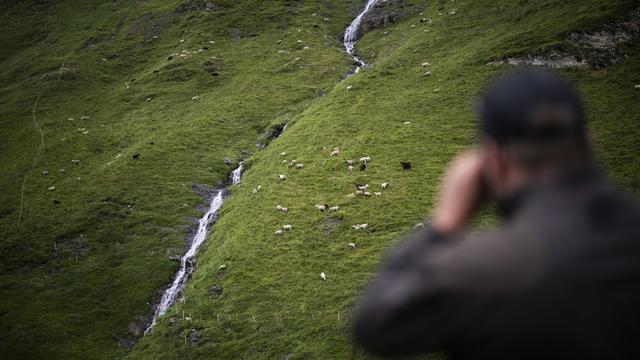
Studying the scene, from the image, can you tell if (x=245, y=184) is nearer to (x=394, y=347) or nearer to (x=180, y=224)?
(x=180, y=224)

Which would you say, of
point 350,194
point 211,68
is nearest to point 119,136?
point 211,68

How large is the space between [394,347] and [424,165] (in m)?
33.8

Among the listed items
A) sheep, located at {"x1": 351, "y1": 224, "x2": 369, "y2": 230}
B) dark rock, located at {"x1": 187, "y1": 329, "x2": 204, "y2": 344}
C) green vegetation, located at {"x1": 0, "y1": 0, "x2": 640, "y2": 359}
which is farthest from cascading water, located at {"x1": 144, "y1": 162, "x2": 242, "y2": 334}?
sheep, located at {"x1": 351, "y1": 224, "x2": 369, "y2": 230}

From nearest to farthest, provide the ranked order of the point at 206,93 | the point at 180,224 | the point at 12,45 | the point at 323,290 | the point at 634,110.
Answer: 1. the point at 323,290
2. the point at 634,110
3. the point at 180,224
4. the point at 206,93
5. the point at 12,45

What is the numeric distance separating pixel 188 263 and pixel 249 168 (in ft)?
43.9

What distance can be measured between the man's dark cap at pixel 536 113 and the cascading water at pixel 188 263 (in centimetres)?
3260

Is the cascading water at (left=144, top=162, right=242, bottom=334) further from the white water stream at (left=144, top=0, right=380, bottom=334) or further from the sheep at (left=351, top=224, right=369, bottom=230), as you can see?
the sheep at (left=351, top=224, right=369, bottom=230)

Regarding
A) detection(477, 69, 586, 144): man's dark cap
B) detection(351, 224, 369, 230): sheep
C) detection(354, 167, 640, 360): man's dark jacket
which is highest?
detection(477, 69, 586, 144): man's dark cap

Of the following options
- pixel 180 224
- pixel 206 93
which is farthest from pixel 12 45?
pixel 180 224

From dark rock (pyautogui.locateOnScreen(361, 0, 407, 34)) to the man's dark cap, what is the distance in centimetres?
7965

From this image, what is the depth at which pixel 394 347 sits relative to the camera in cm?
254

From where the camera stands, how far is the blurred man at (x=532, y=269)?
2352mm

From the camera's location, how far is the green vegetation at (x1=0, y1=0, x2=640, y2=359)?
28125 mm

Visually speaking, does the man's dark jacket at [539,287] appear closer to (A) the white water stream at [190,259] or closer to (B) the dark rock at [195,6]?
(A) the white water stream at [190,259]
